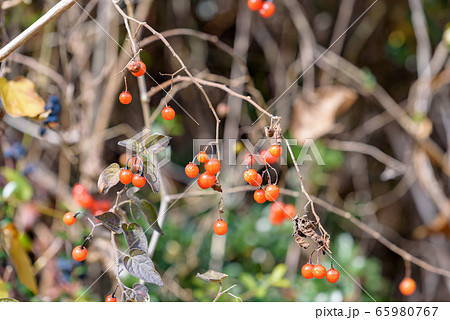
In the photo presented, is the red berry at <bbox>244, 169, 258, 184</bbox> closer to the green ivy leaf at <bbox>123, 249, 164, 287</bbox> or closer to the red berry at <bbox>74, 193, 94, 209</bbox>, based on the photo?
the green ivy leaf at <bbox>123, 249, 164, 287</bbox>

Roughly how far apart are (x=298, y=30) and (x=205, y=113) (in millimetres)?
567

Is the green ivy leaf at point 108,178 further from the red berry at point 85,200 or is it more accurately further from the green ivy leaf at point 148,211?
the red berry at point 85,200

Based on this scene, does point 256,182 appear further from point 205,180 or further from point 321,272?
point 321,272

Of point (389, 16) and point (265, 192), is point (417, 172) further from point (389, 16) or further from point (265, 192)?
point (265, 192)

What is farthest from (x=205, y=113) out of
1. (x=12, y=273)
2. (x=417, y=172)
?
(x=12, y=273)

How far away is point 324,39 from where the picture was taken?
1963 millimetres

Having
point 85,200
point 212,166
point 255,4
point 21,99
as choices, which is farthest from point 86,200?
point 255,4

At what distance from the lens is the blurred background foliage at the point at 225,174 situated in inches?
53.9

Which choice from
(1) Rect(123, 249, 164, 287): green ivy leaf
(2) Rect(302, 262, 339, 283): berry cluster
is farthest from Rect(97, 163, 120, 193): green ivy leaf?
(2) Rect(302, 262, 339, 283): berry cluster

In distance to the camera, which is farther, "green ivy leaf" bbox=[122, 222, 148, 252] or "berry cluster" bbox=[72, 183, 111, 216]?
"berry cluster" bbox=[72, 183, 111, 216]

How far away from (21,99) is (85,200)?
42cm

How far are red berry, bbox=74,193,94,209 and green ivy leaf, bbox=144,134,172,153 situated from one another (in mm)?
590

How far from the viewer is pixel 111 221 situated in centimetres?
77

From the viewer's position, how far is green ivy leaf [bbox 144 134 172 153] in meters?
0.77
